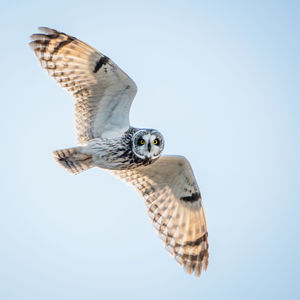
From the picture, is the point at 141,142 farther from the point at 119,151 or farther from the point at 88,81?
the point at 88,81

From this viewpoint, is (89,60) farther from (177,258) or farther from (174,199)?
(177,258)

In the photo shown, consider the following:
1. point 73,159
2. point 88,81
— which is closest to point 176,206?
point 73,159

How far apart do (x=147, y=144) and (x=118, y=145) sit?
0.36 meters

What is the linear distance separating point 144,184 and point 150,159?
79cm

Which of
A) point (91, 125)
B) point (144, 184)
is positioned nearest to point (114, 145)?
point (91, 125)

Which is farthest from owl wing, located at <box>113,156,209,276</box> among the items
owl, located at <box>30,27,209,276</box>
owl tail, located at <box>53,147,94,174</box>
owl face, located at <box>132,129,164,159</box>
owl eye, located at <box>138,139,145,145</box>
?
owl tail, located at <box>53,147,94,174</box>

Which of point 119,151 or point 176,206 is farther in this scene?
point 176,206

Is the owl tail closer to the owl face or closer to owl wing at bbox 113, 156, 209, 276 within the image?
the owl face

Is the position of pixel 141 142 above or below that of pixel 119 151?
above

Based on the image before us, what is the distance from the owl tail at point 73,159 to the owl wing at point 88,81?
0.28 m

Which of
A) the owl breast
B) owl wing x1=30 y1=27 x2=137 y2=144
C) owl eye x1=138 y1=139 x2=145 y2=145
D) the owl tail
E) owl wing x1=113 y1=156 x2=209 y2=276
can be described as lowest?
owl wing x1=113 y1=156 x2=209 y2=276

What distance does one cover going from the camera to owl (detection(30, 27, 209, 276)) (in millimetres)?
6105

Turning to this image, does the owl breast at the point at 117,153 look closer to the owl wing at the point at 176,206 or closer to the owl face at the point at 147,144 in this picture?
the owl face at the point at 147,144

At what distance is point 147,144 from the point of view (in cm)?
606
